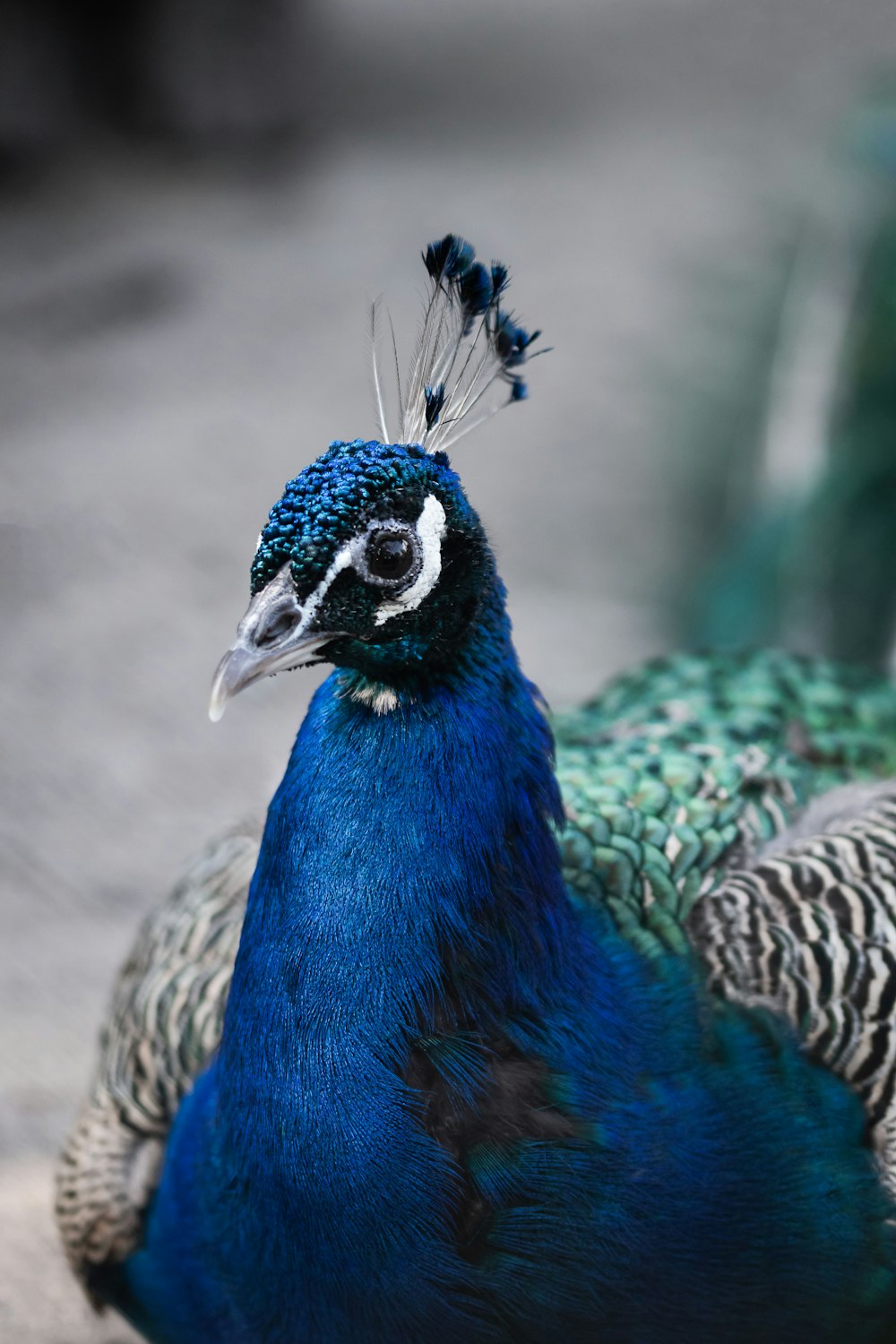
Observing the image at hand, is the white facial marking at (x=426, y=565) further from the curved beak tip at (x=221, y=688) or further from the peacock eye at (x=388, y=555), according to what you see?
the curved beak tip at (x=221, y=688)

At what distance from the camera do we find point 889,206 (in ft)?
12.3

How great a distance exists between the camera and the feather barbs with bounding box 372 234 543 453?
165cm

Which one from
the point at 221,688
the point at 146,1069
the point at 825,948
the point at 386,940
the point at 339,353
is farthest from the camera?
the point at 339,353

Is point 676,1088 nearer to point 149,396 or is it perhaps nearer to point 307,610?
point 307,610

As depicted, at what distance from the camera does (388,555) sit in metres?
1.54

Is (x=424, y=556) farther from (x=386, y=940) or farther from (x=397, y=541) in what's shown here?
(x=386, y=940)

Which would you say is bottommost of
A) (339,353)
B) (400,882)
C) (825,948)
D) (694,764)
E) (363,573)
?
(400,882)

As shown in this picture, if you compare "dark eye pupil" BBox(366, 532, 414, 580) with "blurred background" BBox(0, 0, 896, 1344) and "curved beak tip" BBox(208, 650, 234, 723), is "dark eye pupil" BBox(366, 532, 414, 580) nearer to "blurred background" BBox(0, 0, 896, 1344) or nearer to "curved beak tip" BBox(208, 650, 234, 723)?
"curved beak tip" BBox(208, 650, 234, 723)

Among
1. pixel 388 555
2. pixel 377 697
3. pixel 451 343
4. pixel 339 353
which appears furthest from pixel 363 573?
pixel 339 353

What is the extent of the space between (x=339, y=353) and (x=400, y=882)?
15.5ft

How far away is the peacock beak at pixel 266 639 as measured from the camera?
Answer: 1.48m

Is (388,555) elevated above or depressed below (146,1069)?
above

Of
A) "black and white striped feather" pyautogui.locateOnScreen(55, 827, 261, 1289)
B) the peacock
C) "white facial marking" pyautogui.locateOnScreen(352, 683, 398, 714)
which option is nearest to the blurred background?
"black and white striped feather" pyautogui.locateOnScreen(55, 827, 261, 1289)

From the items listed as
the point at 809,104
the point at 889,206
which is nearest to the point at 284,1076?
the point at 889,206
